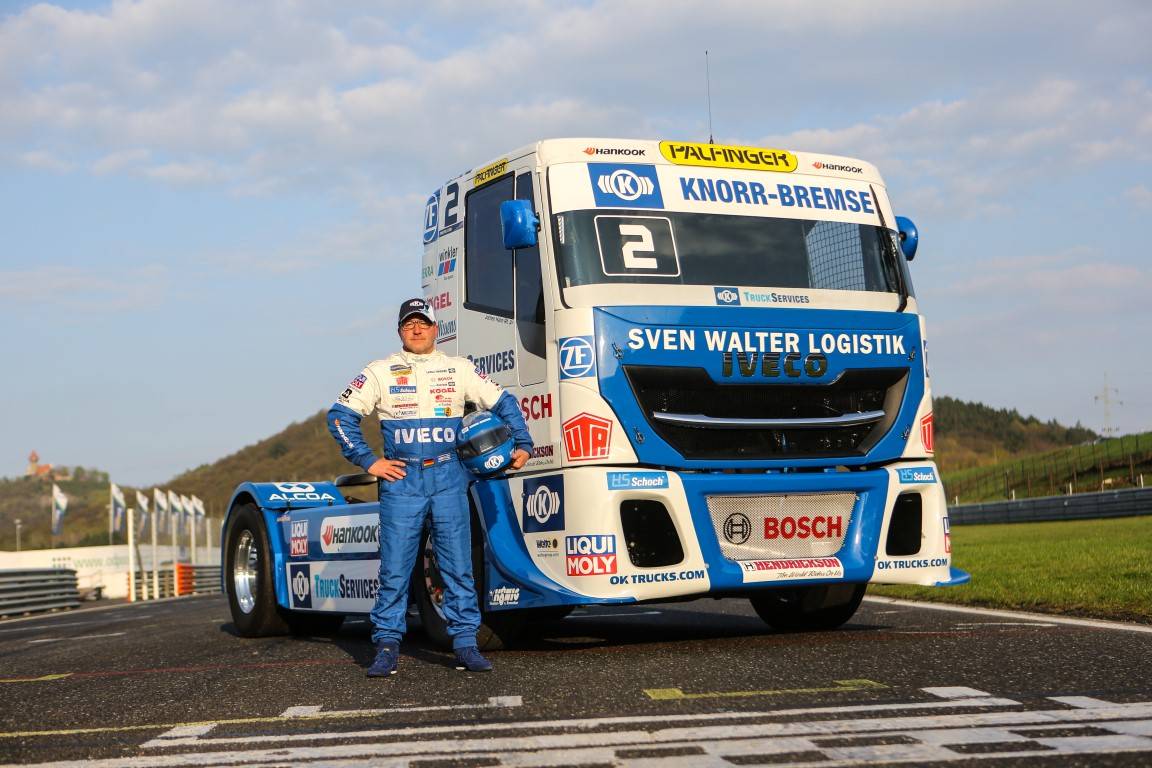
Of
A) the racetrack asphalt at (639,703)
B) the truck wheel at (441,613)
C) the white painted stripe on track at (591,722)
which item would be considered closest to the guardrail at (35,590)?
the racetrack asphalt at (639,703)

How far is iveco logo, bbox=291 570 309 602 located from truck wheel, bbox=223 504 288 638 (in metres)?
0.34

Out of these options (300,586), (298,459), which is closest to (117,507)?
(300,586)

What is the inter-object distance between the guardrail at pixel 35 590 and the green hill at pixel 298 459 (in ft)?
188

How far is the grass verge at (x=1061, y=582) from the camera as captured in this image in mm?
9695

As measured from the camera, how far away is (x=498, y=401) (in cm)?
730

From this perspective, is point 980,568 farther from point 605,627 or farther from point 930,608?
point 605,627

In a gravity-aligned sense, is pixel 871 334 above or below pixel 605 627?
above

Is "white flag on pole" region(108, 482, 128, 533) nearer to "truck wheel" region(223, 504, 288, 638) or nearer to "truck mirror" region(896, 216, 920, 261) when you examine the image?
"truck wheel" region(223, 504, 288, 638)

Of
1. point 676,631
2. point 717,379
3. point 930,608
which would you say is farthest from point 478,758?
point 930,608

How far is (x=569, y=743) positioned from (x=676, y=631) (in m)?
5.28

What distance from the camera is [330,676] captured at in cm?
716

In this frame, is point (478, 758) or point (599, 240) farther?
point (599, 240)

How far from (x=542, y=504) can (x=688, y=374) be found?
1.09m

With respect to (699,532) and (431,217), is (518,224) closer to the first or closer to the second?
(431,217)
